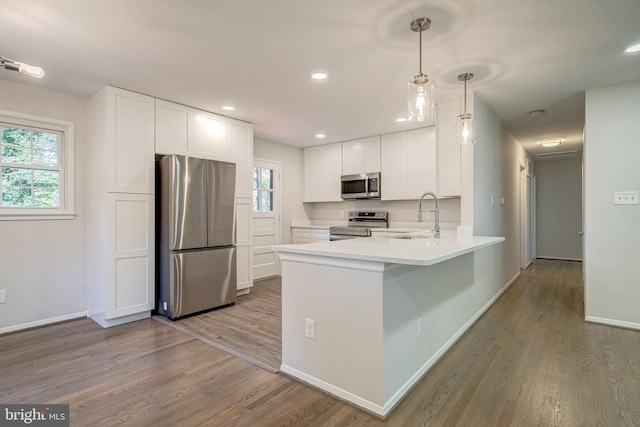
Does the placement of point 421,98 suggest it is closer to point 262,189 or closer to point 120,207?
point 120,207

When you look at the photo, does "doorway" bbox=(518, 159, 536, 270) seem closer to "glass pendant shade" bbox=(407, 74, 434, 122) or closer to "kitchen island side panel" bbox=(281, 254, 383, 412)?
"glass pendant shade" bbox=(407, 74, 434, 122)

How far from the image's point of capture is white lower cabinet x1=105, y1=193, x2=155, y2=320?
3.20m

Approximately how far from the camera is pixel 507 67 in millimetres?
2730

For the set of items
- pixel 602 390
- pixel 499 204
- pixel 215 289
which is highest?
pixel 499 204

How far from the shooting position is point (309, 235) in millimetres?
5785

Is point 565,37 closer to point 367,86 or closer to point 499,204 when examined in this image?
point 367,86

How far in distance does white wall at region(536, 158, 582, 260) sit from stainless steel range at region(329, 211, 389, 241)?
4.68 meters

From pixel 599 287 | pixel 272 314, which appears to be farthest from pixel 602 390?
pixel 272 314

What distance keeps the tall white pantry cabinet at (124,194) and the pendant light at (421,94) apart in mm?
2780

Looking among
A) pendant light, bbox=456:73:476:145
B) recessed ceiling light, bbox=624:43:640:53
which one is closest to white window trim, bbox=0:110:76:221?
pendant light, bbox=456:73:476:145

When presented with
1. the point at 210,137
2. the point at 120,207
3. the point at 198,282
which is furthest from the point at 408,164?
the point at 120,207

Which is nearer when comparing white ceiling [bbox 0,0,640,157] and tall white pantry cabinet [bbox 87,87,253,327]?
white ceiling [bbox 0,0,640,157]

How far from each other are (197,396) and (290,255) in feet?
3.43

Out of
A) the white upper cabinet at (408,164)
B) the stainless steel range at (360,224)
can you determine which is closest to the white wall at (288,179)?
the stainless steel range at (360,224)
